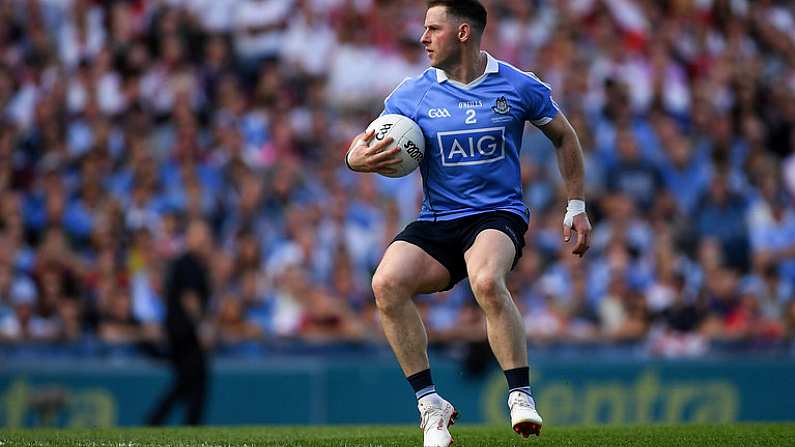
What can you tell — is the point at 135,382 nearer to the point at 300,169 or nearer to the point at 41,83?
the point at 300,169

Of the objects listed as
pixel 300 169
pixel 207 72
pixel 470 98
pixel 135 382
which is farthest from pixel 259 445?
pixel 207 72

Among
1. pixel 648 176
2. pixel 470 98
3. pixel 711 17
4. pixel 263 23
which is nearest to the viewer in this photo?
pixel 470 98

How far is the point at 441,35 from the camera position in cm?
755

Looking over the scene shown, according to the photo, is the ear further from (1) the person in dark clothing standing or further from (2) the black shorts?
(1) the person in dark clothing standing

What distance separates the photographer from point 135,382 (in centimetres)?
1356

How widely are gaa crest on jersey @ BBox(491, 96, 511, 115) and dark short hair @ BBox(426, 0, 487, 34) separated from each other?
1.45 ft

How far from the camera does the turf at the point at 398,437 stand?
25.4 ft

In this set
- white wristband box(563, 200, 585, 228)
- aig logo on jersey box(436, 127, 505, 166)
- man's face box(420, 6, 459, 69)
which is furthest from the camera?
white wristband box(563, 200, 585, 228)

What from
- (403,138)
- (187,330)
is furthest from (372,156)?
(187,330)

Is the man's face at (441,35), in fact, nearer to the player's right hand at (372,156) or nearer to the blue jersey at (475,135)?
the blue jersey at (475,135)

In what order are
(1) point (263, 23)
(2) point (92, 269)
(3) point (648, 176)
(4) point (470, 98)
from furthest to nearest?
(1) point (263, 23) → (3) point (648, 176) → (2) point (92, 269) → (4) point (470, 98)

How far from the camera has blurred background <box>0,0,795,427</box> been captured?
13.7 metres

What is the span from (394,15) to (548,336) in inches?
230

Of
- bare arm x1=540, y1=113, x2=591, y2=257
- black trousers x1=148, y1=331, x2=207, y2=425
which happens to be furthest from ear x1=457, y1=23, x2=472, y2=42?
black trousers x1=148, y1=331, x2=207, y2=425
